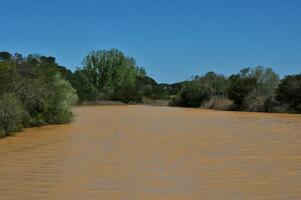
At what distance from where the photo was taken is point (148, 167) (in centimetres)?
1041

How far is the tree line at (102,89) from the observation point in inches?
830

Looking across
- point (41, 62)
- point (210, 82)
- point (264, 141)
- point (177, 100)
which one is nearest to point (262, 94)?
point (210, 82)

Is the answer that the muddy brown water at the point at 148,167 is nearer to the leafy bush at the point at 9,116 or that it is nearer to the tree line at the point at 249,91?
the leafy bush at the point at 9,116

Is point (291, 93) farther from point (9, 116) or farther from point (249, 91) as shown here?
point (9, 116)

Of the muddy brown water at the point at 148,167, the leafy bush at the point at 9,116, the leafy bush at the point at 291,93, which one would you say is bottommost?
the muddy brown water at the point at 148,167

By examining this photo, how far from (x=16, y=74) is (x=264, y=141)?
1134cm

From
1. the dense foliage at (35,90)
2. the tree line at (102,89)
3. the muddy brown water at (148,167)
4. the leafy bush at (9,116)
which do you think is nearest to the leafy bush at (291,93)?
the tree line at (102,89)

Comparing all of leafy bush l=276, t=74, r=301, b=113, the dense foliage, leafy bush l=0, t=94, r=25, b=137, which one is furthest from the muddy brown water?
leafy bush l=276, t=74, r=301, b=113

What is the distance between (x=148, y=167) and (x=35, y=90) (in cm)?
1266

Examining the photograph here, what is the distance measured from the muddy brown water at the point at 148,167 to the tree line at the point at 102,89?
15.0 feet

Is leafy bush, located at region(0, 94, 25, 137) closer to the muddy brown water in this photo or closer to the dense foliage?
the dense foliage

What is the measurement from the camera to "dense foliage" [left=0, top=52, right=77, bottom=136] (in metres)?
20.8

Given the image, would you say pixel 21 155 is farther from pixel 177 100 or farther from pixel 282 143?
pixel 177 100

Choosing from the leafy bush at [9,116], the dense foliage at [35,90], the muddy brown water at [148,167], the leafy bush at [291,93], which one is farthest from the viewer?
the leafy bush at [291,93]
